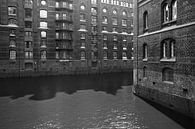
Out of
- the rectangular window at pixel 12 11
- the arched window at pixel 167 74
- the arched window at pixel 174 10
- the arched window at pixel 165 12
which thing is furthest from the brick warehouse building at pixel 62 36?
the arched window at pixel 174 10

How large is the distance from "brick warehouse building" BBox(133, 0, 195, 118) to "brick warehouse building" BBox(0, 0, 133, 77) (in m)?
26.3

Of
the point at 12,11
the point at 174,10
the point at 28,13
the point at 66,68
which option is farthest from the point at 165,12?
the point at 12,11

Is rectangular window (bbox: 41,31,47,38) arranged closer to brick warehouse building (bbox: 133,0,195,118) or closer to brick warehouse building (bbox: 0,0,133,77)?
brick warehouse building (bbox: 0,0,133,77)

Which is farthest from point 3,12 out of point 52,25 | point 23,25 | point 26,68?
point 26,68

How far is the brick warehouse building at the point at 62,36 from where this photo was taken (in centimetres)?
3725

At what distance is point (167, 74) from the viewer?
1455 centimetres

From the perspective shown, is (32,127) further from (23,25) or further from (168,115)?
(23,25)

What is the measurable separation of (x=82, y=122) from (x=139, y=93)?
9695 millimetres

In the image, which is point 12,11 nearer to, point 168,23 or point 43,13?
point 43,13

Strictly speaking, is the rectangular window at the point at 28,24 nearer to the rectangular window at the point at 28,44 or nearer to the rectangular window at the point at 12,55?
the rectangular window at the point at 28,44

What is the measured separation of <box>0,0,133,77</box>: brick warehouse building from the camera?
3725 cm

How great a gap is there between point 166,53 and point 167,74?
189 cm

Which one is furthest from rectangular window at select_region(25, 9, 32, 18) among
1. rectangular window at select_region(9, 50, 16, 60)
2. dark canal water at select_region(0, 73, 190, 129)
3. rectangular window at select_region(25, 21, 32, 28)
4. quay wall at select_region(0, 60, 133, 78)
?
dark canal water at select_region(0, 73, 190, 129)

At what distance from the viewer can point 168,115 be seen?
12.6 metres
